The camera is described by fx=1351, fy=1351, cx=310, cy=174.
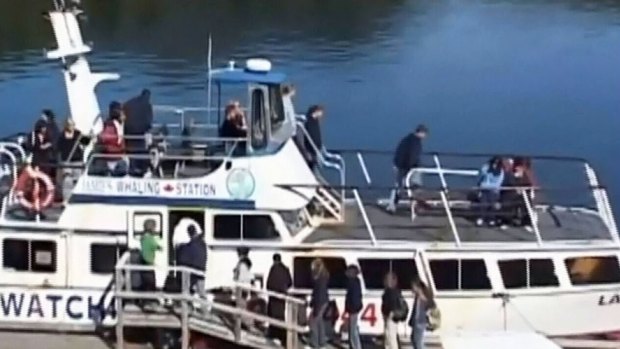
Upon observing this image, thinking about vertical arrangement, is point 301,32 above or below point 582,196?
above

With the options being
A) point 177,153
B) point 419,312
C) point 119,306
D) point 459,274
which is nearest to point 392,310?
point 419,312

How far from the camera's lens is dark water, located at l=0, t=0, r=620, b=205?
43625 millimetres

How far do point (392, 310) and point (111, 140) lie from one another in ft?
17.3

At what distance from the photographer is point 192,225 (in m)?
20.8

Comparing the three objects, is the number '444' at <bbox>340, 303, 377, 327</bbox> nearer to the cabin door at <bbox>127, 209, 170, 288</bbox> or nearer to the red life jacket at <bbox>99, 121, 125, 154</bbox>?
the cabin door at <bbox>127, 209, 170, 288</bbox>

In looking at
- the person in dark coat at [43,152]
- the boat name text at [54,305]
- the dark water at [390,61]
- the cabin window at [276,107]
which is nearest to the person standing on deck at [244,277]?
the boat name text at [54,305]

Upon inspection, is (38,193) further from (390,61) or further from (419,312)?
(390,61)

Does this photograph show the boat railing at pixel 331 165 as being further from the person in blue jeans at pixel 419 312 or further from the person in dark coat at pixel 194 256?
the person in blue jeans at pixel 419 312

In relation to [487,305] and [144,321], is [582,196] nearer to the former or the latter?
[487,305]

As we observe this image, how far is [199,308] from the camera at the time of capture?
20.3 meters

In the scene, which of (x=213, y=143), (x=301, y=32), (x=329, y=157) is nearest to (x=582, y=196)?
(x=329, y=157)

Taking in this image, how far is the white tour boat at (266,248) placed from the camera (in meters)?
20.8

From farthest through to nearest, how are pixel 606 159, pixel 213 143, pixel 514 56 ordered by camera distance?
pixel 514 56 < pixel 606 159 < pixel 213 143

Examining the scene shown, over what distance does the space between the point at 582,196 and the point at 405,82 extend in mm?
20283
